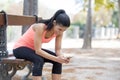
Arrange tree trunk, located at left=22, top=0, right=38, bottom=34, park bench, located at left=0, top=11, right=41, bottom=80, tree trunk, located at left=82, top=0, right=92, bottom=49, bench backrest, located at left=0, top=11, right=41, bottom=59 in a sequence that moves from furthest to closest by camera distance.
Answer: tree trunk, located at left=82, top=0, right=92, bottom=49 < tree trunk, located at left=22, top=0, right=38, bottom=34 < bench backrest, located at left=0, top=11, right=41, bottom=59 < park bench, located at left=0, top=11, right=41, bottom=80

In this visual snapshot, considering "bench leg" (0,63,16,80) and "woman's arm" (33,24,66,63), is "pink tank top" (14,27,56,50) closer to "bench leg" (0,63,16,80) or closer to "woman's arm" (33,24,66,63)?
"woman's arm" (33,24,66,63)

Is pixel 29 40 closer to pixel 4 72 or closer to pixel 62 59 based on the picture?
pixel 62 59

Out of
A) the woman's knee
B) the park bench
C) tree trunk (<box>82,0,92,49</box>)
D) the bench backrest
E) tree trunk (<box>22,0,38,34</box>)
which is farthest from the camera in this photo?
tree trunk (<box>82,0,92,49</box>)

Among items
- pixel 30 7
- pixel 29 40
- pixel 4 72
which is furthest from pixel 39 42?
pixel 30 7

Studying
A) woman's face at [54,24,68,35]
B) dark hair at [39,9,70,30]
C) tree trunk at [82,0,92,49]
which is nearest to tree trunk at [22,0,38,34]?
dark hair at [39,9,70,30]

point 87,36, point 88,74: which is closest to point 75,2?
point 87,36

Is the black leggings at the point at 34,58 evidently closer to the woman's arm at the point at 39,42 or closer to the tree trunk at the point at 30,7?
the woman's arm at the point at 39,42

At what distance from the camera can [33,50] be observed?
4.92 m

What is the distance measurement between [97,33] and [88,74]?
1539 inches

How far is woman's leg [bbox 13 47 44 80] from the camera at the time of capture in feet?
15.1

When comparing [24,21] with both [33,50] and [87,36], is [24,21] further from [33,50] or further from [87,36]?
[87,36]

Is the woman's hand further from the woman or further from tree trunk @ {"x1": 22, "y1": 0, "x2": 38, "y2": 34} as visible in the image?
tree trunk @ {"x1": 22, "y1": 0, "x2": 38, "y2": 34}

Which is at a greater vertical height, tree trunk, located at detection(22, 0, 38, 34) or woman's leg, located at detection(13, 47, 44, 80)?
tree trunk, located at detection(22, 0, 38, 34)

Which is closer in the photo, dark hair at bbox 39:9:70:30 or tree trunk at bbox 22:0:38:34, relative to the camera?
dark hair at bbox 39:9:70:30
